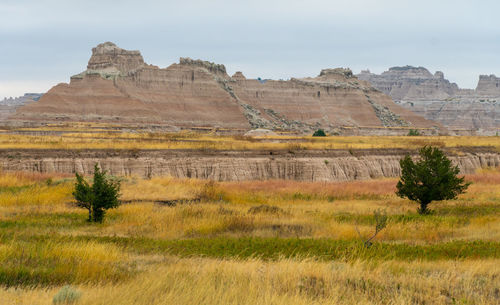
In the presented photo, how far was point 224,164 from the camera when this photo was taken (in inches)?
1613

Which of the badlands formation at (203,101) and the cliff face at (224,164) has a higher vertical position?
the badlands formation at (203,101)

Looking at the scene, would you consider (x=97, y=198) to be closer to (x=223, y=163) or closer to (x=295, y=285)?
(x=295, y=285)

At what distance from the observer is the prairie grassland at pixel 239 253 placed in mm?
8727

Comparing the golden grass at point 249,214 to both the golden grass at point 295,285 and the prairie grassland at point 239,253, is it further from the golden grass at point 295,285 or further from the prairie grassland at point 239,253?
the golden grass at point 295,285

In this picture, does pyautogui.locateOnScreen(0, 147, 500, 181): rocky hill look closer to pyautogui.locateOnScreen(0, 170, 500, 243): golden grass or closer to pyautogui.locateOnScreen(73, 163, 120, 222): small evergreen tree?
pyautogui.locateOnScreen(0, 170, 500, 243): golden grass

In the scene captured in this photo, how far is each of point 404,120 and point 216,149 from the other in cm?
15332

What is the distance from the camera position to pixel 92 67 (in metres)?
160

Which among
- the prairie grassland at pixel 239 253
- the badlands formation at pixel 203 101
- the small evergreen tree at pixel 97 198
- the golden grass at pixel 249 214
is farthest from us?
the badlands formation at pixel 203 101

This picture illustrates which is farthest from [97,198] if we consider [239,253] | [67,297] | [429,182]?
[429,182]

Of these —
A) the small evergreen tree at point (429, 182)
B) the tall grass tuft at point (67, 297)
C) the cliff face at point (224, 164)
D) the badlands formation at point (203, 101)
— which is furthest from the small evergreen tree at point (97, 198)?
the badlands formation at point (203, 101)

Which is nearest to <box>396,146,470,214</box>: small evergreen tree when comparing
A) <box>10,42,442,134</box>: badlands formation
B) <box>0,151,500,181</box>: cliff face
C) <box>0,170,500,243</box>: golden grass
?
<box>0,170,500,243</box>: golden grass

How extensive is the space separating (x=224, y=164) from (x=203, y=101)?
11086 cm

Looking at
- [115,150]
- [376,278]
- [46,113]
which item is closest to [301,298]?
[376,278]

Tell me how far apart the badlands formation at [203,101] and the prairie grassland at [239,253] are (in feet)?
358
